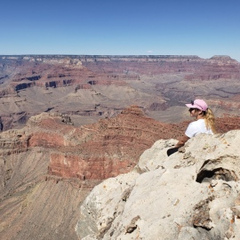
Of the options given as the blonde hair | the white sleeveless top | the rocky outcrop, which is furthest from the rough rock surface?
the rocky outcrop

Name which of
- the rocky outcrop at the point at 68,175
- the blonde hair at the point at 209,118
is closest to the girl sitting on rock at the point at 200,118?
the blonde hair at the point at 209,118

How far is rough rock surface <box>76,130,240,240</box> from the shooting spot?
9617mm

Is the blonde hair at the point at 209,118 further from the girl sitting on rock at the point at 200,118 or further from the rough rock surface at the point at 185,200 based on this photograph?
the rough rock surface at the point at 185,200

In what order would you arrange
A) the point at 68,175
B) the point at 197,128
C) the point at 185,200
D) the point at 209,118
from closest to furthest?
the point at 185,200 → the point at 209,118 → the point at 197,128 → the point at 68,175

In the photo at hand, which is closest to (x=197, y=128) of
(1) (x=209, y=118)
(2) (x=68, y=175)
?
(1) (x=209, y=118)

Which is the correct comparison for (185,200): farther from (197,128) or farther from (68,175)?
(68,175)

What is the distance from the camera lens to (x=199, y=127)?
12961 mm

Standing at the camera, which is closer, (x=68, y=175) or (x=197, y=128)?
(x=197, y=128)

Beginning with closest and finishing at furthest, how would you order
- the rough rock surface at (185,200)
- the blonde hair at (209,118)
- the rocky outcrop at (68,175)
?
the rough rock surface at (185,200)
the blonde hair at (209,118)
the rocky outcrop at (68,175)

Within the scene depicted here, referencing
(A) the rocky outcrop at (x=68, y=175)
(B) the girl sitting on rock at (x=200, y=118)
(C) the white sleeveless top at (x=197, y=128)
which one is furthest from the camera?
(A) the rocky outcrop at (x=68, y=175)

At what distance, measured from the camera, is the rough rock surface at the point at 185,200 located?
962cm

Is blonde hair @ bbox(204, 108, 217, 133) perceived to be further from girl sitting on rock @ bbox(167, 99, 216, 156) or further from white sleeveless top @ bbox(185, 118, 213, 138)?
white sleeveless top @ bbox(185, 118, 213, 138)

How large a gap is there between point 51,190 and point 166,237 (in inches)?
2093

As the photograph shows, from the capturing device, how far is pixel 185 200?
35.5 feet
